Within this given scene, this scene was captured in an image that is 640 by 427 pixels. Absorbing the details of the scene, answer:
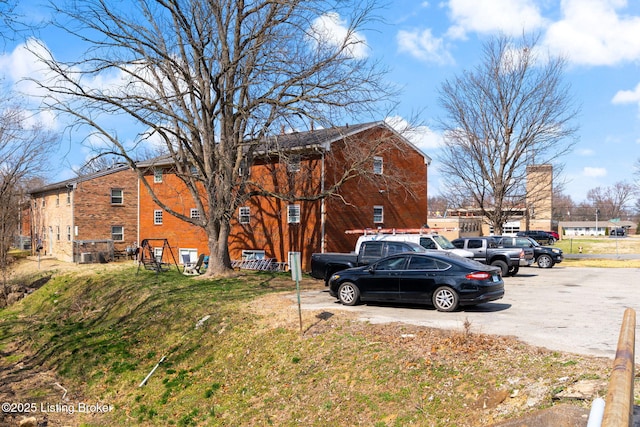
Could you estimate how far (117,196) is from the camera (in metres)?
38.0

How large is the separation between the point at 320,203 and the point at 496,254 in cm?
888

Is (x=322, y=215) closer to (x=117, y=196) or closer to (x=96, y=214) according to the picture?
(x=117, y=196)

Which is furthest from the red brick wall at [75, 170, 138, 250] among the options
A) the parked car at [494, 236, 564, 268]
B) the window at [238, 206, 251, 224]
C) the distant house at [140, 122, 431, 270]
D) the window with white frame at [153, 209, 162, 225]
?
the parked car at [494, 236, 564, 268]

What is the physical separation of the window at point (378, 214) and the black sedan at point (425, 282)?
48.9ft

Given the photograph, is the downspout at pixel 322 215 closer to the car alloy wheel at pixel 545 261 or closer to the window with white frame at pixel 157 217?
the car alloy wheel at pixel 545 261

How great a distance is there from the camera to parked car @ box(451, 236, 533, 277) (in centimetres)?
2270

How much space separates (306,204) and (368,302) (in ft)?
42.0

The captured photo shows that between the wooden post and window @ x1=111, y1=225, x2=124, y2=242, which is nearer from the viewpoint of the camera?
the wooden post

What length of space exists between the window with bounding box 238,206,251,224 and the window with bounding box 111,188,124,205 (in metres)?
13.1

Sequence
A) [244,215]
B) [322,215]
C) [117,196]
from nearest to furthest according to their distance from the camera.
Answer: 1. [322,215]
2. [244,215]
3. [117,196]

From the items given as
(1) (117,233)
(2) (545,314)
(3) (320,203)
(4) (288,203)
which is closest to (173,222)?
(1) (117,233)

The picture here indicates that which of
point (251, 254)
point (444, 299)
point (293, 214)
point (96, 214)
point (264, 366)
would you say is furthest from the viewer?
point (96, 214)

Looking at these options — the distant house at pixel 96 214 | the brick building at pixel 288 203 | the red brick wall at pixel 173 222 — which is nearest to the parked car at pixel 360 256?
the brick building at pixel 288 203

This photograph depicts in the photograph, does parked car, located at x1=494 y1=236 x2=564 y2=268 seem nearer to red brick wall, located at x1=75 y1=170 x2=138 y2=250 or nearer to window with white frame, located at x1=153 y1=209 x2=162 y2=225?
window with white frame, located at x1=153 y1=209 x2=162 y2=225
